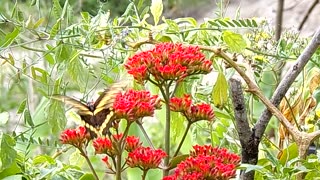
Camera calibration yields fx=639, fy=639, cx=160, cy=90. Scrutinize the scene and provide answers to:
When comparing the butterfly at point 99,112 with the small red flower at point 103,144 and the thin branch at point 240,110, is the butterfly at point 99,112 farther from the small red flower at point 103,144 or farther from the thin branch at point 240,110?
the thin branch at point 240,110

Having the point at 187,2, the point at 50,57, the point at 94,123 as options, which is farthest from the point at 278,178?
the point at 187,2

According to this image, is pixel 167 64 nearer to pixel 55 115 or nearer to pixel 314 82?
pixel 55 115

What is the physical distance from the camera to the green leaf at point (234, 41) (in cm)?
67

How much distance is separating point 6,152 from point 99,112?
0.29ft

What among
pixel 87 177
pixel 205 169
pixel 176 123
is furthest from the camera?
pixel 176 123

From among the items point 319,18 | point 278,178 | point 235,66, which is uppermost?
point 319,18

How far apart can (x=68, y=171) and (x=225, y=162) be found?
18 cm

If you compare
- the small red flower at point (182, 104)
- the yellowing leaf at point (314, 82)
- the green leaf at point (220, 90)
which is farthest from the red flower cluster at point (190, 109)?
the yellowing leaf at point (314, 82)

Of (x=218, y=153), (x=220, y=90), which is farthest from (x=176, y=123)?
(x=218, y=153)

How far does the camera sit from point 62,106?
62cm

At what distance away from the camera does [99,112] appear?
1.69ft

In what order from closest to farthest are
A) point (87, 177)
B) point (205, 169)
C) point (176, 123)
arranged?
point (205, 169) < point (87, 177) < point (176, 123)

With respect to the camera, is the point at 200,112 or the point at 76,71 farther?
the point at 76,71

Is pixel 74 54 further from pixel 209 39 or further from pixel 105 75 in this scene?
pixel 209 39
